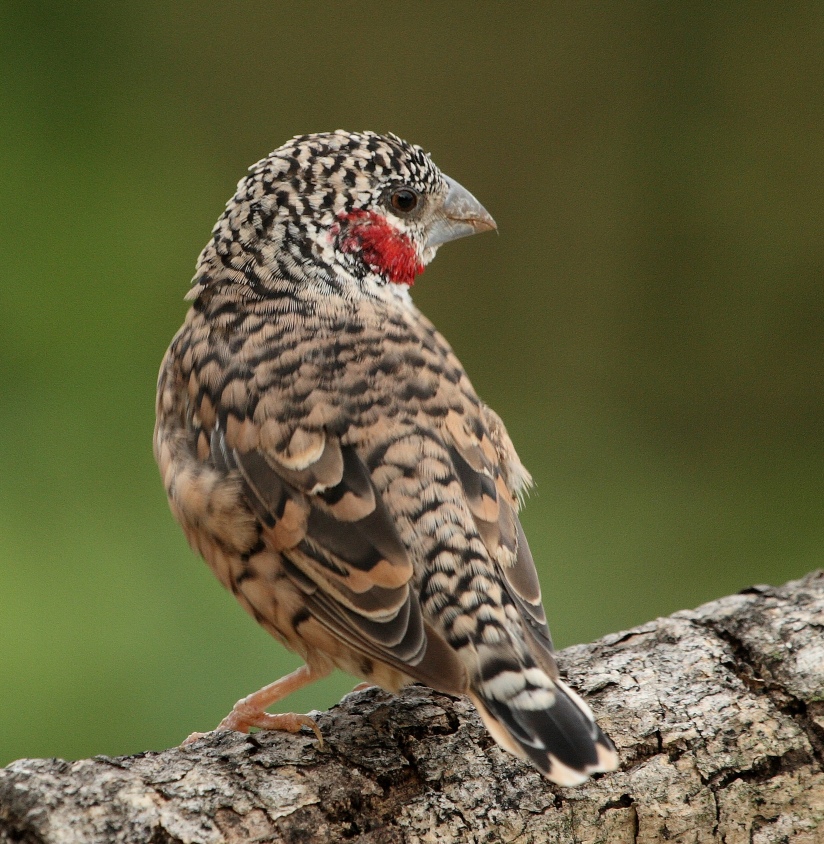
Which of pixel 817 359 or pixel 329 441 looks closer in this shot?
pixel 329 441

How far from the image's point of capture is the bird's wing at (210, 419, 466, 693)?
120 inches

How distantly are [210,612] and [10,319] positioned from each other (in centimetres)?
179

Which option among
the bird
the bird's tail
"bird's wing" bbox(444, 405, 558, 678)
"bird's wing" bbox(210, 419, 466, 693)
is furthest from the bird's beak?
the bird's tail

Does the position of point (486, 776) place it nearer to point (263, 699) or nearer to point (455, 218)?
point (263, 699)

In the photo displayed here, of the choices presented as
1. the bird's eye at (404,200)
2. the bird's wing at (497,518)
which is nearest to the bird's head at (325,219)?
the bird's eye at (404,200)

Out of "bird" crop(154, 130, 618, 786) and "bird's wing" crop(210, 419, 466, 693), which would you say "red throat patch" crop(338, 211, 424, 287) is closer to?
"bird" crop(154, 130, 618, 786)

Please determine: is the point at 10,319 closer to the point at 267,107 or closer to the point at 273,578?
the point at 267,107

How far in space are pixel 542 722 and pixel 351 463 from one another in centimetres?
85

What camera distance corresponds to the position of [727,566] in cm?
661

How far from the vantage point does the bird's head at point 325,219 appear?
13.4 ft

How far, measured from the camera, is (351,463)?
10.9ft

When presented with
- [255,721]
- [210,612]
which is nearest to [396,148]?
[255,721]

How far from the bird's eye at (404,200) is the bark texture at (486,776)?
1633mm

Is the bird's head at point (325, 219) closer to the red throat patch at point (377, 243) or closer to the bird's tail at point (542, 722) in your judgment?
the red throat patch at point (377, 243)
